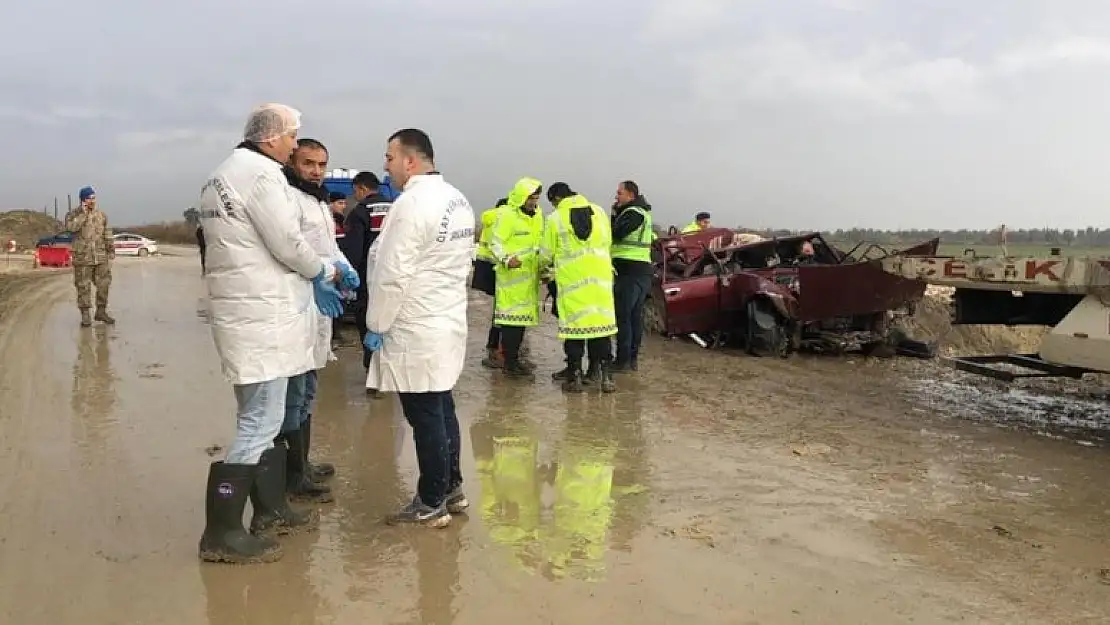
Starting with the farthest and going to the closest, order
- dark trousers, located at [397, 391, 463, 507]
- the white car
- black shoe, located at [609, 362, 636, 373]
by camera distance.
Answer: the white car → black shoe, located at [609, 362, 636, 373] → dark trousers, located at [397, 391, 463, 507]

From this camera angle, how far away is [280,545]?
3705mm

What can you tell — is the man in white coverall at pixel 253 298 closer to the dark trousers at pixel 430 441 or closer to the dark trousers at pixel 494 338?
the dark trousers at pixel 430 441

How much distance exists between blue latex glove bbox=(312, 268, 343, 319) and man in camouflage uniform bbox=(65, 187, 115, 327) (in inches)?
307

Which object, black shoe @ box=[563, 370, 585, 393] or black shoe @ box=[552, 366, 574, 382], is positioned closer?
black shoe @ box=[563, 370, 585, 393]

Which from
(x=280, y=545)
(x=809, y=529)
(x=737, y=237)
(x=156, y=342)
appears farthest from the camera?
(x=737, y=237)

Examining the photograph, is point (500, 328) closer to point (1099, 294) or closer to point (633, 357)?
point (633, 357)

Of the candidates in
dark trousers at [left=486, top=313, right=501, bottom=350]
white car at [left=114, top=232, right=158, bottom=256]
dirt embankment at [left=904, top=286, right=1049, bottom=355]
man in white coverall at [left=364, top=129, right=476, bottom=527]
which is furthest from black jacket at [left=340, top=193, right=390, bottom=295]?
white car at [left=114, top=232, right=158, bottom=256]

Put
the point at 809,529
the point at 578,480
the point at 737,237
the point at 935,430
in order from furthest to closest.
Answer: the point at 737,237, the point at 935,430, the point at 578,480, the point at 809,529

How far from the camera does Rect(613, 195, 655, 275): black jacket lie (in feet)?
25.6

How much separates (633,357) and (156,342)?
207 inches

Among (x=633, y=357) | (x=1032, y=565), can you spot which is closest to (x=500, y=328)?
(x=633, y=357)

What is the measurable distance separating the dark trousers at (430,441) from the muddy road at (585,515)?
21 centimetres

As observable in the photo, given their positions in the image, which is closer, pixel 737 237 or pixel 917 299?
pixel 917 299

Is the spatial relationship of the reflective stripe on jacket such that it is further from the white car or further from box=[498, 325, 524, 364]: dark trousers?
the white car
